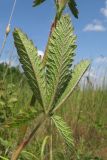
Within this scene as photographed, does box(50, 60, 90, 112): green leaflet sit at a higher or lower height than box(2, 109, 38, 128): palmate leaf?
higher

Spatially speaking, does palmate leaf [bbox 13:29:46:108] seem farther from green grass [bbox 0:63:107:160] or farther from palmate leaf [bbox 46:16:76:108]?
green grass [bbox 0:63:107:160]

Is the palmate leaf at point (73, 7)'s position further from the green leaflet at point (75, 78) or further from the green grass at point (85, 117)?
the green grass at point (85, 117)

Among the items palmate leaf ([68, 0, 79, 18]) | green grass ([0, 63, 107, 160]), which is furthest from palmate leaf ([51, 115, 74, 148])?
green grass ([0, 63, 107, 160])

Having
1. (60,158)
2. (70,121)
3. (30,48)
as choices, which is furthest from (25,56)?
(70,121)

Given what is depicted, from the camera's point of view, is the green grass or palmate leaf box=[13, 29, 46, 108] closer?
palmate leaf box=[13, 29, 46, 108]

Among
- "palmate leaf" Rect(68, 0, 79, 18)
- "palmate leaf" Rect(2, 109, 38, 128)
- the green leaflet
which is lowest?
"palmate leaf" Rect(2, 109, 38, 128)
